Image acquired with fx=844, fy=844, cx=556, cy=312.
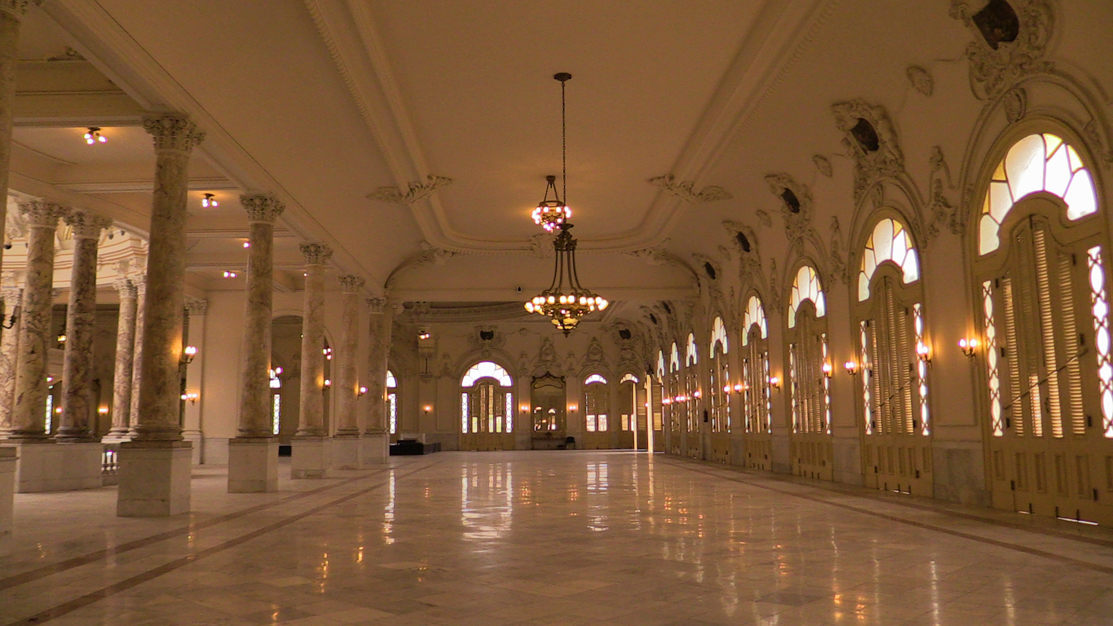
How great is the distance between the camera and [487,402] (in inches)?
1491

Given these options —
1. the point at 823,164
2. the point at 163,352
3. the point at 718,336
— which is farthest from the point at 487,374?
the point at 163,352

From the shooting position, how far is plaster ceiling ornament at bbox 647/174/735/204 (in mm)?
18047

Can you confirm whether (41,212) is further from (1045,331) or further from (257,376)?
(1045,331)

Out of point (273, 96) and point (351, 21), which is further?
point (273, 96)

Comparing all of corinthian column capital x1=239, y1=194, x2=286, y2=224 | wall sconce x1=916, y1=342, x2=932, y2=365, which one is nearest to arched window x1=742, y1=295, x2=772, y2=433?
wall sconce x1=916, y1=342, x2=932, y2=365

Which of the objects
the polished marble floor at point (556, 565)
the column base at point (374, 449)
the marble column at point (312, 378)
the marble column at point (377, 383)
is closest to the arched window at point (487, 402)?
the marble column at point (377, 383)

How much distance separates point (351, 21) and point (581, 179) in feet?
27.4

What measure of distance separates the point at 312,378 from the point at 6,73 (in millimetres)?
11653

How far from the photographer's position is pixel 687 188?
1812cm

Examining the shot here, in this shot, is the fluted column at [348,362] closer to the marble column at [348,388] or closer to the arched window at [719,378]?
the marble column at [348,388]

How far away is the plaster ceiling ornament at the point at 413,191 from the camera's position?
1797cm

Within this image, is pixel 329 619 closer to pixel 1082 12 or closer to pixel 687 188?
pixel 1082 12

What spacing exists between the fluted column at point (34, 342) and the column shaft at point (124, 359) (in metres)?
6.57

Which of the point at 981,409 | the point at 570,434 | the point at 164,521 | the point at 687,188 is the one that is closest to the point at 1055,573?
the point at 981,409
